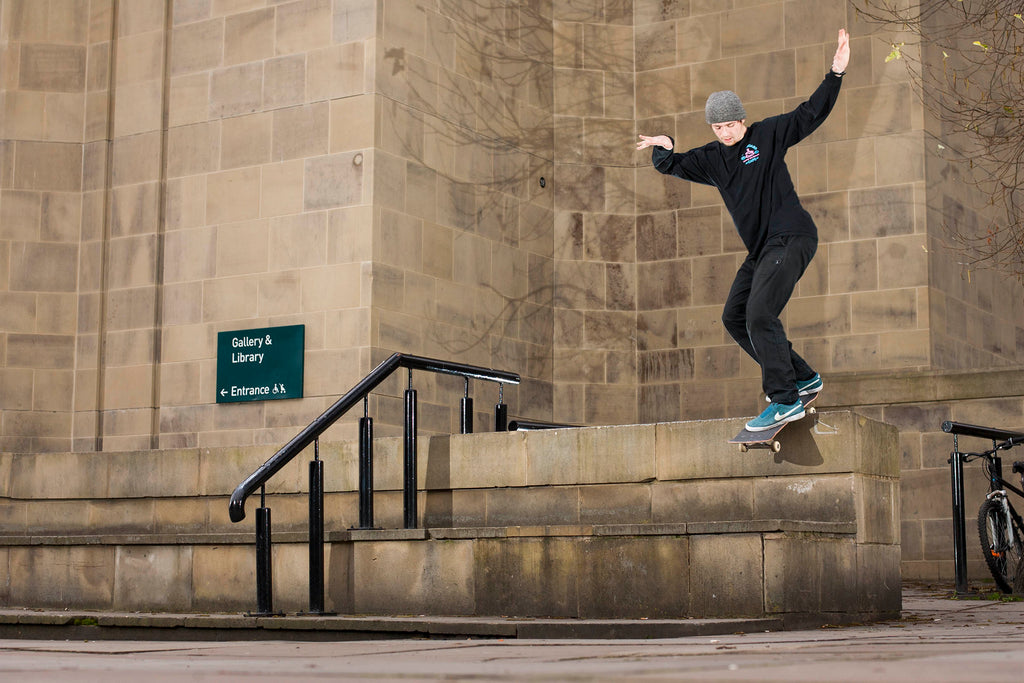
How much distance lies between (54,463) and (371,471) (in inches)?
123

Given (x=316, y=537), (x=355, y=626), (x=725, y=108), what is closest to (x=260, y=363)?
(x=316, y=537)

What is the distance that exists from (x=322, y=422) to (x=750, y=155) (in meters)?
3.11

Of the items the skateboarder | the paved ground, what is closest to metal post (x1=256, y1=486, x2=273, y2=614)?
the paved ground

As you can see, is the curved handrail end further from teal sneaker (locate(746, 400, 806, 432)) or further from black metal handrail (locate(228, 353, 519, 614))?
teal sneaker (locate(746, 400, 806, 432))

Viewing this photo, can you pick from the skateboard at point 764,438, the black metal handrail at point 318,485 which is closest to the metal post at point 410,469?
the black metal handrail at point 318,485

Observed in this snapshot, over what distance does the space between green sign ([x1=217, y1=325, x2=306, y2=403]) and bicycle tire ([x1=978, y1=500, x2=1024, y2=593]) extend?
6.01m

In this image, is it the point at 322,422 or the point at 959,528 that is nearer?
the point at 322,422

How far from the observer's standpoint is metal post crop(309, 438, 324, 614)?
830 cm

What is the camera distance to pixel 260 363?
1286cm

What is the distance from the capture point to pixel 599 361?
1485 cm

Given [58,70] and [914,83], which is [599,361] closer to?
[914,83]

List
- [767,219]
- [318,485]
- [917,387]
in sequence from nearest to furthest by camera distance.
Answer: [767,219] → [318,485] → [917,387]

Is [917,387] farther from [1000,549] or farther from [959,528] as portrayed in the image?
[1000,549]

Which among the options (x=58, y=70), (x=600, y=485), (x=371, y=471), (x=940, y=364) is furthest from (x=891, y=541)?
(x=58, y=70)
